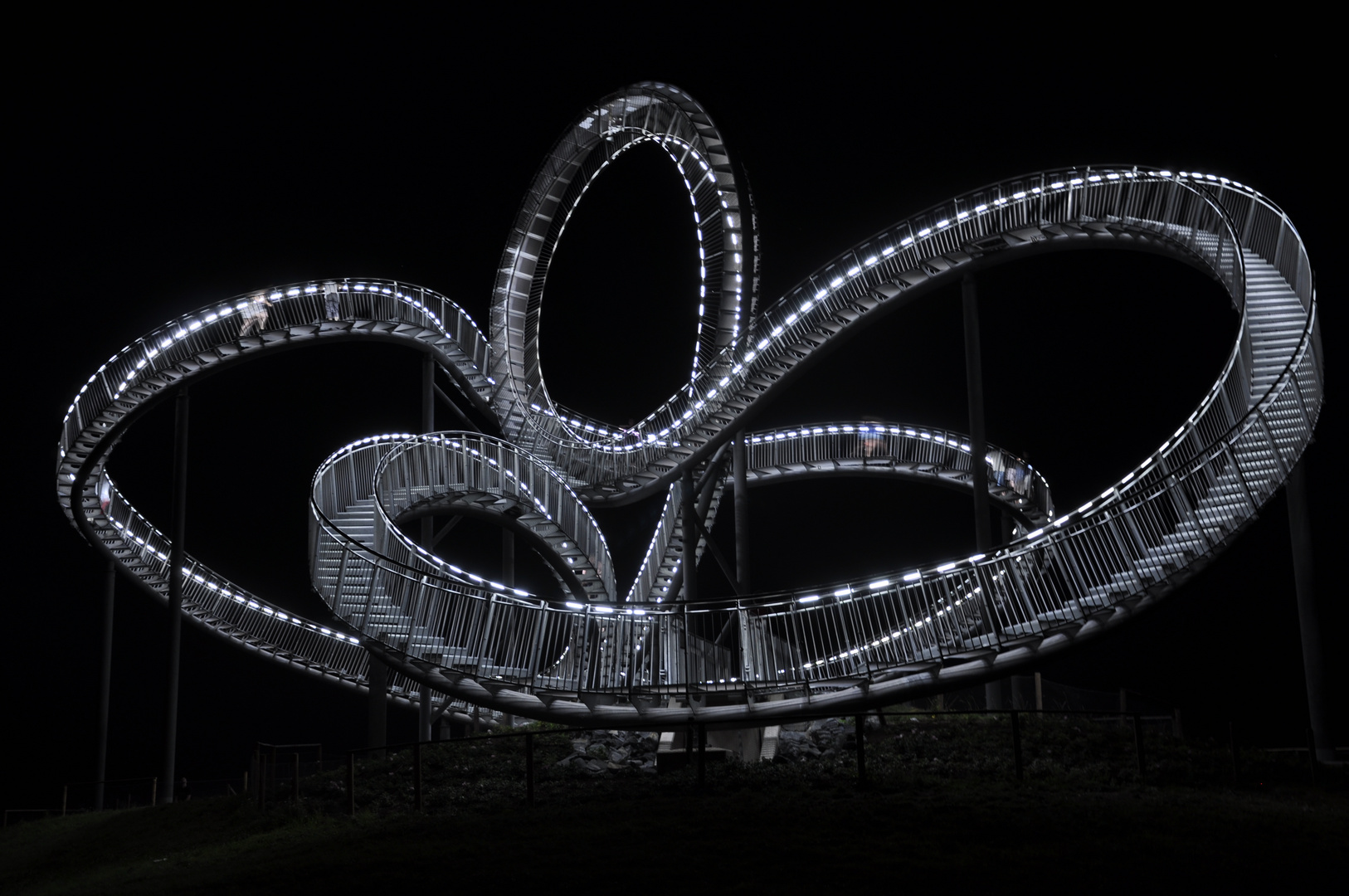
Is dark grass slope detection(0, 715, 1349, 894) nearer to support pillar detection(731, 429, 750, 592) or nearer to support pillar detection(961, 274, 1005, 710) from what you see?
support pillar detection(961, 274, 1005, 710)

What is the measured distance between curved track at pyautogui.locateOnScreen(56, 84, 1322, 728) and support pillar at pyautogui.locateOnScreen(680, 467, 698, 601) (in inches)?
4.7

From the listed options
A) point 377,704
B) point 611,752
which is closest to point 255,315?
point 377,704

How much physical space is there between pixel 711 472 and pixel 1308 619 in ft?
38.0

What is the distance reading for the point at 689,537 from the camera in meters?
22.5

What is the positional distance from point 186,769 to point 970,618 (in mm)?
30477

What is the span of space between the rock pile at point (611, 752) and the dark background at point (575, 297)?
1425 centimetres

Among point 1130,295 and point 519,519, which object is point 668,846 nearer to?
Answer: point 519,519

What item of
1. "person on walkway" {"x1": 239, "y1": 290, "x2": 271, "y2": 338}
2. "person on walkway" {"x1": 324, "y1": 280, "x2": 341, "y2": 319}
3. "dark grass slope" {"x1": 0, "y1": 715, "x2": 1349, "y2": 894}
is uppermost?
"person on walkway" {"x1": 324, "y1": 280, "x2": 341, "y2": 319}

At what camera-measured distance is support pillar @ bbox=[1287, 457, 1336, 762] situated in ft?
54.0

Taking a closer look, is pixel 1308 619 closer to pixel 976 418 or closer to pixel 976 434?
pixel 976 434

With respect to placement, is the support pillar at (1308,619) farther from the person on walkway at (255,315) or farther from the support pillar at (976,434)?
the person on walkway at (255,315)

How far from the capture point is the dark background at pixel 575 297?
28406 millimetres

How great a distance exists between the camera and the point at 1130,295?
31047 millimetres

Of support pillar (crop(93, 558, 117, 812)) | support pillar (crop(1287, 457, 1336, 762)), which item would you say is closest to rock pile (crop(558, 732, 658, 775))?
support pillar (crop(1287, 457, 1336, 762))
